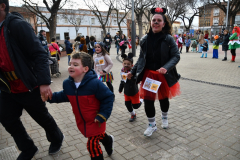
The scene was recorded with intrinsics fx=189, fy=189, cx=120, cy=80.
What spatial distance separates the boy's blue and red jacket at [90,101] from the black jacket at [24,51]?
12.3 inches

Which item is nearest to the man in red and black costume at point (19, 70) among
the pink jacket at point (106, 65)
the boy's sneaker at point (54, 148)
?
the boy's sneaker at point (54, 148)

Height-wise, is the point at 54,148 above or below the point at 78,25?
below

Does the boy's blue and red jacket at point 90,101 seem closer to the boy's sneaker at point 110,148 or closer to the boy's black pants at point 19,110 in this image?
the boy's black pants at point 19,110

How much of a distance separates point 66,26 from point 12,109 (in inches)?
2185

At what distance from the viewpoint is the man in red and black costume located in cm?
200

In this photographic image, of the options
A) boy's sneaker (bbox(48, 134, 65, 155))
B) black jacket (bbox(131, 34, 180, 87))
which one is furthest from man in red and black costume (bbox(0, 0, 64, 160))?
black jacket (bbox(131, 34, 180, 87))

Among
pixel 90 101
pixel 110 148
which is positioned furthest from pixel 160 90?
pixel 90 101

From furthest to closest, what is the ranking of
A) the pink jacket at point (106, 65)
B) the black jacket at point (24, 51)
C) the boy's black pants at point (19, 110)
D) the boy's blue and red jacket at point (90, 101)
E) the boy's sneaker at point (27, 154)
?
the pink jacket at point (106, 65) < the boy's sneaker at point (27, 154) < the boy's black pants at point (19, 110) < the boy's blue and red jacket at point (90, 101) < the black jacket at point (24, 51)

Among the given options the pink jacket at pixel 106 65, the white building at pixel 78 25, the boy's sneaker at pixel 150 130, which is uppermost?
the white building at pixel 78 25

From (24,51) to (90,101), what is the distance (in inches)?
36.0

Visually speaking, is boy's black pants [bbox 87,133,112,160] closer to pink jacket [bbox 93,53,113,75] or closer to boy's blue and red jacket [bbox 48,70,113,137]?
boy's blue and red jacket [bbox 48,70,113,137]

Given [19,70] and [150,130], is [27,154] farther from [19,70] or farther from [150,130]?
[150,130]

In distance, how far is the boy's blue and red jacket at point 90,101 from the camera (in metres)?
2.11

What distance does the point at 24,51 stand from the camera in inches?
82.4
